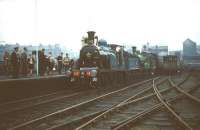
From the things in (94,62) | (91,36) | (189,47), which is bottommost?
(94,62)

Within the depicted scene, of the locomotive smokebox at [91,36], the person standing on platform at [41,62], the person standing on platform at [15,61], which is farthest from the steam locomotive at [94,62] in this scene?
the person standing on platform at [15,61]

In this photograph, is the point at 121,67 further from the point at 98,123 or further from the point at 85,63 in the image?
the point at 98,123

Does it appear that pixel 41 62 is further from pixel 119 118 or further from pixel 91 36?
pixel 119 118

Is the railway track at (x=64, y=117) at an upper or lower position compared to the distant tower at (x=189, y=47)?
lower

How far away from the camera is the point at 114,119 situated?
Answer: 8742 millimetres

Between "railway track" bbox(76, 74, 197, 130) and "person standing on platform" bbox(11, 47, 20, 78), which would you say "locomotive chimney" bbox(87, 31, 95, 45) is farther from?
"railway track" bbox(76, 74, 197, 130)

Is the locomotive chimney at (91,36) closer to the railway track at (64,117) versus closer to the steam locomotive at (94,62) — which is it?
the steam locomotive at (94,62)

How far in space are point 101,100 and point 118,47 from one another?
10689mm

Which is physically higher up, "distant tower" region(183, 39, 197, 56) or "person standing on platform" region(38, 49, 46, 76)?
"distant tower" region(183, 39, 197, 56)

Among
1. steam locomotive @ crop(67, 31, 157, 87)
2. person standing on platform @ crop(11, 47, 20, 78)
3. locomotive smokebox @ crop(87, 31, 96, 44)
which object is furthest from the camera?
locomotive smokebox @ crop(87, 31, 96, 44)

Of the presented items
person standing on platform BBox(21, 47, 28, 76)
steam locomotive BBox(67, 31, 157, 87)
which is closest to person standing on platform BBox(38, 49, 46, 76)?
person standing on platform BBox(21, 47, 28, 76)

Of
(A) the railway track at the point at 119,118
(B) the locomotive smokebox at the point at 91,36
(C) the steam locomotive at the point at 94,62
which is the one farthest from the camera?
(B) the locomotive smokebox at the point at 91,36

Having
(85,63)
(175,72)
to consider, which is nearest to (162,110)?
(85,63)

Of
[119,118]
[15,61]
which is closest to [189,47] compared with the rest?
[15,61]
